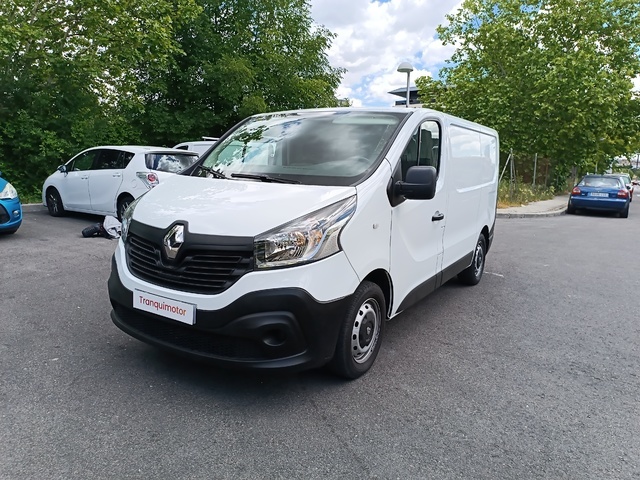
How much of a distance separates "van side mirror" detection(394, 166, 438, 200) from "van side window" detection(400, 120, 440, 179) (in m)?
0.22

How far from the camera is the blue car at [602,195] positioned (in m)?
16.3

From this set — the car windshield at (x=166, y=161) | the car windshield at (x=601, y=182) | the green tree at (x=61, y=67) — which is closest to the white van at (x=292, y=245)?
the car windshield at (x=166, y=161)

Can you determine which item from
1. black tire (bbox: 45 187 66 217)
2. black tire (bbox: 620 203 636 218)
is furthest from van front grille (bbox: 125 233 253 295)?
black tire (bbox: 620 203 636 218)

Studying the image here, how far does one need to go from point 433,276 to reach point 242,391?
6.71 feet

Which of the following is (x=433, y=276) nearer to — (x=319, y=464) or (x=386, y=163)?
(x=386, y=163)

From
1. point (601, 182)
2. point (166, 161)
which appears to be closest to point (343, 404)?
point (166, 161)

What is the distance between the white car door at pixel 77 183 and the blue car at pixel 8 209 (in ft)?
6.45

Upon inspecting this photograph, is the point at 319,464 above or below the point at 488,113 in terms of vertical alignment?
below

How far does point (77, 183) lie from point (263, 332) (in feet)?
28.1

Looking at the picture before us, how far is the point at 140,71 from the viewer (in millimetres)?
16828

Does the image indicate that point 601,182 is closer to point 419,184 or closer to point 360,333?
point 419,184

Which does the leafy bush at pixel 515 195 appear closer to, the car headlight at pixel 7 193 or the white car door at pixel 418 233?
the white car door at pixel 418 233

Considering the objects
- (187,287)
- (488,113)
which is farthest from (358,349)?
(488,113)

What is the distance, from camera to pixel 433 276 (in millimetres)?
4285
